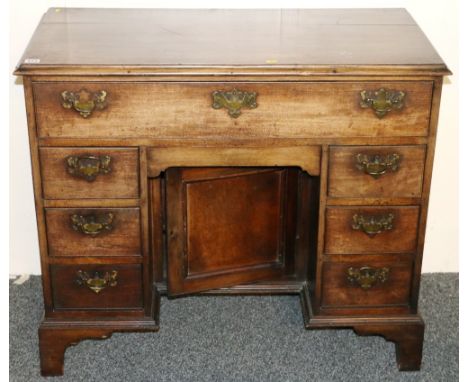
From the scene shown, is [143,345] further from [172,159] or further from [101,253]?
[172,159]

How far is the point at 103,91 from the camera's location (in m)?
2.27

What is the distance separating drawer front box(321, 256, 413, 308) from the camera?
256 cm

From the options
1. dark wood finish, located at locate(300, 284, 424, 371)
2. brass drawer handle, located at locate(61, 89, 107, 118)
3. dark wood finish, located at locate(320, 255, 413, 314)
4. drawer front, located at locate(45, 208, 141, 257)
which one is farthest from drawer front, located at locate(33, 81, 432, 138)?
dark wood finish, located at locate(300, 284, 424, 371)

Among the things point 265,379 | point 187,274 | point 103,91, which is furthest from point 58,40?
point 265,379

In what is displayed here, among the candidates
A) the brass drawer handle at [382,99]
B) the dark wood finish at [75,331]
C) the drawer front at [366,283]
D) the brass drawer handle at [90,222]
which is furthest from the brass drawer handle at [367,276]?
the brass drawer handle at [90,222]

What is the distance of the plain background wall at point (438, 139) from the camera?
283 cm

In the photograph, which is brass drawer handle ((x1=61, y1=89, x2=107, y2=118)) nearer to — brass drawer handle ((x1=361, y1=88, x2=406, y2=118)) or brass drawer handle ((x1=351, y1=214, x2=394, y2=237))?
brass drawer handle ((x1=361, y1=88, x2=406, y2=118))

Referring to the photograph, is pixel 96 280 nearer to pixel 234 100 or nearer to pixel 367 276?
pixel 234 100

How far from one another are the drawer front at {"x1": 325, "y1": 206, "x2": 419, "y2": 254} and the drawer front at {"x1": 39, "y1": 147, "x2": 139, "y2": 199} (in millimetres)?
607

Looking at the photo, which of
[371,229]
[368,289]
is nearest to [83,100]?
[371,229]

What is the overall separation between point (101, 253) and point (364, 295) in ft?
2.73

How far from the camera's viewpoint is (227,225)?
2732 millimetres

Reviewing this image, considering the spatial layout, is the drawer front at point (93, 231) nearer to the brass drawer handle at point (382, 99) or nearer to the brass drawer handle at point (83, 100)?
the brass drawer handle at point (83, 100)

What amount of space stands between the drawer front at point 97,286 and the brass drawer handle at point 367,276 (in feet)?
2.15
